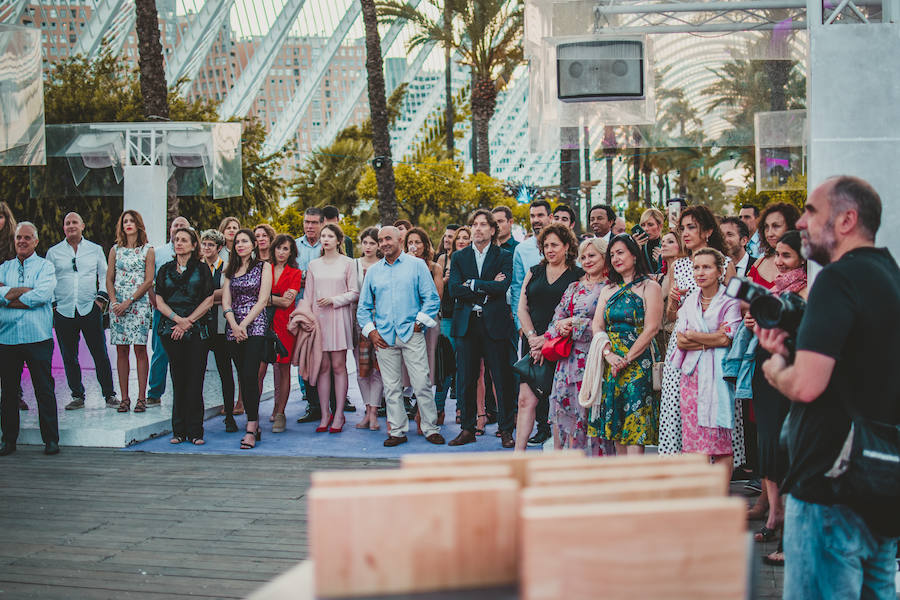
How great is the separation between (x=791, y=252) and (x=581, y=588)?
4.16 meters

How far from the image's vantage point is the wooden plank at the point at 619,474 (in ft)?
5.61

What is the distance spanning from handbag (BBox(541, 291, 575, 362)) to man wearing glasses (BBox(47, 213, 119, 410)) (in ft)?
17.0

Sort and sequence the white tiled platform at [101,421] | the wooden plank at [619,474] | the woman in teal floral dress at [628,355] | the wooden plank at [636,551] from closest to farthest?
the wooden plank at [636,551] < the wooden plank at [619,474] < the woman in teal floral dress at [628,355] < the white tiled platform at [101,421]

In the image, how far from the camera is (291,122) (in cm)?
4334

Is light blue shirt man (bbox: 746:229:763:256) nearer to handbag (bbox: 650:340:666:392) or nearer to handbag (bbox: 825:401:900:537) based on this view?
handbag (bbox: 650:340:666:392)

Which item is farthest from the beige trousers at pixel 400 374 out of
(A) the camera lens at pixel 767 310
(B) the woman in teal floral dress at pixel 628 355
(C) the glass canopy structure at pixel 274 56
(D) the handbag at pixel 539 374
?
(C) the glass canopy structure at pixel 274 56

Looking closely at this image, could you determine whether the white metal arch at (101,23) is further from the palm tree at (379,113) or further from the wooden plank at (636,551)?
the wooden plank at (636,551)

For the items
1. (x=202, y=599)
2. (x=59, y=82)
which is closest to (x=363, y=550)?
(x=202, y=599)

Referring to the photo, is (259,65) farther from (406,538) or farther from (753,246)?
(406,538)

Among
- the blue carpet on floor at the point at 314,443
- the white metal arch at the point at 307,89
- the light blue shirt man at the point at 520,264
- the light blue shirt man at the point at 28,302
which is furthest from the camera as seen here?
the white metal arch at the point at 307,89

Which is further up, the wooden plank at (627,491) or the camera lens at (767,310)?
the camera lens at (767,310)

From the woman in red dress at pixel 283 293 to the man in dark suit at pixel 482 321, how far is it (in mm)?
1732

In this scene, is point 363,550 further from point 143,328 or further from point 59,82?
point 59,82

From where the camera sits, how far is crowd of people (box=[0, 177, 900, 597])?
5457mm
